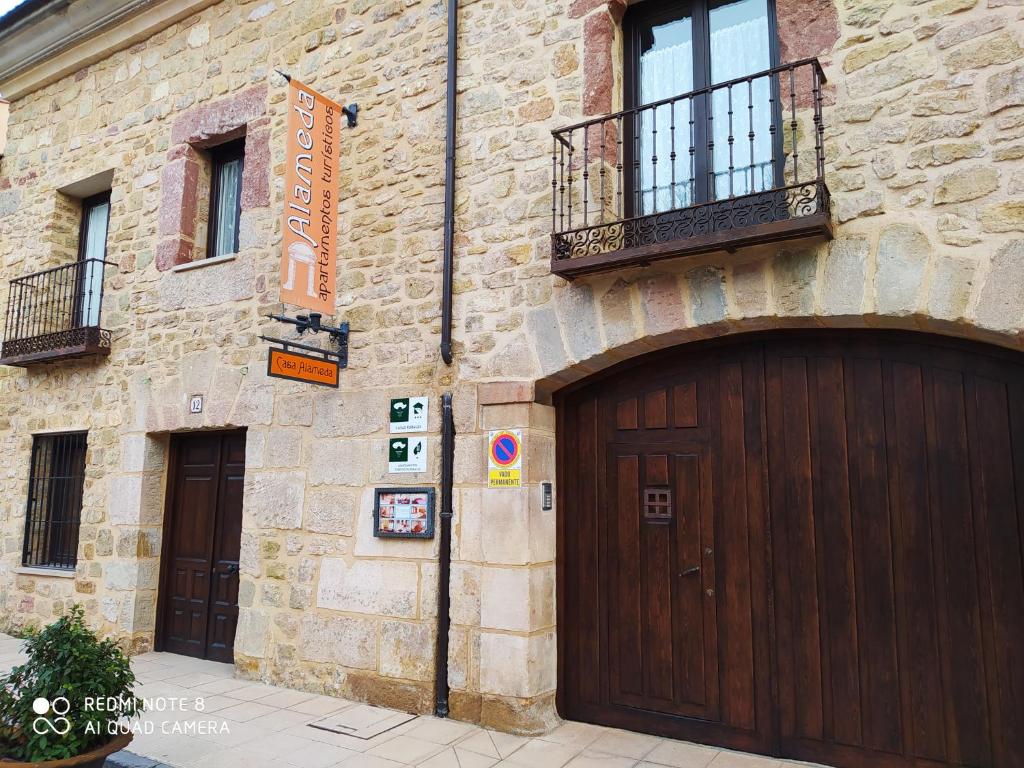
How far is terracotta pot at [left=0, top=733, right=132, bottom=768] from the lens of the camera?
3.05 metres

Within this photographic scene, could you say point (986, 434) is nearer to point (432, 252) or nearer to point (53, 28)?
point (432, 252)

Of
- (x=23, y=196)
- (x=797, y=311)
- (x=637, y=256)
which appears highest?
(x=23, y=196)

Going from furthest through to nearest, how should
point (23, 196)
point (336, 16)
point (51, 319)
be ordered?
point (23, 196)
point (51, 319)
point (336, 16)

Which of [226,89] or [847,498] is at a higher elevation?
[226,89]

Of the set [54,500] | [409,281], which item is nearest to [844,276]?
[409,281]

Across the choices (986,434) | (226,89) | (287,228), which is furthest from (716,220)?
(226,89)

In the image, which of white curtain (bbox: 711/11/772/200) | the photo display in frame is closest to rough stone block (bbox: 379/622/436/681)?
the photo display in frame

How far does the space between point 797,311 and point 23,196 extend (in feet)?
26.3

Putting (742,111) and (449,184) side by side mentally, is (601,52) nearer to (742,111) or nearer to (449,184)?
(742,111)

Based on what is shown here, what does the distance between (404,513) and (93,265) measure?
4853 millimetres

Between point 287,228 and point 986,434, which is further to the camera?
point 287,228

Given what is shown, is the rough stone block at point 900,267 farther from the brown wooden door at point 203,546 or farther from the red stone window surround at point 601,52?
the brown wooden door at point 203,546

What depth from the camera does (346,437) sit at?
520 cm

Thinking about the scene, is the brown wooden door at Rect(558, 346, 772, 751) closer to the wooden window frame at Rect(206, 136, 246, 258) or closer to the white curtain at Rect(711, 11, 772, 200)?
the white curtain at Rect(711, 11, 772, 200)
